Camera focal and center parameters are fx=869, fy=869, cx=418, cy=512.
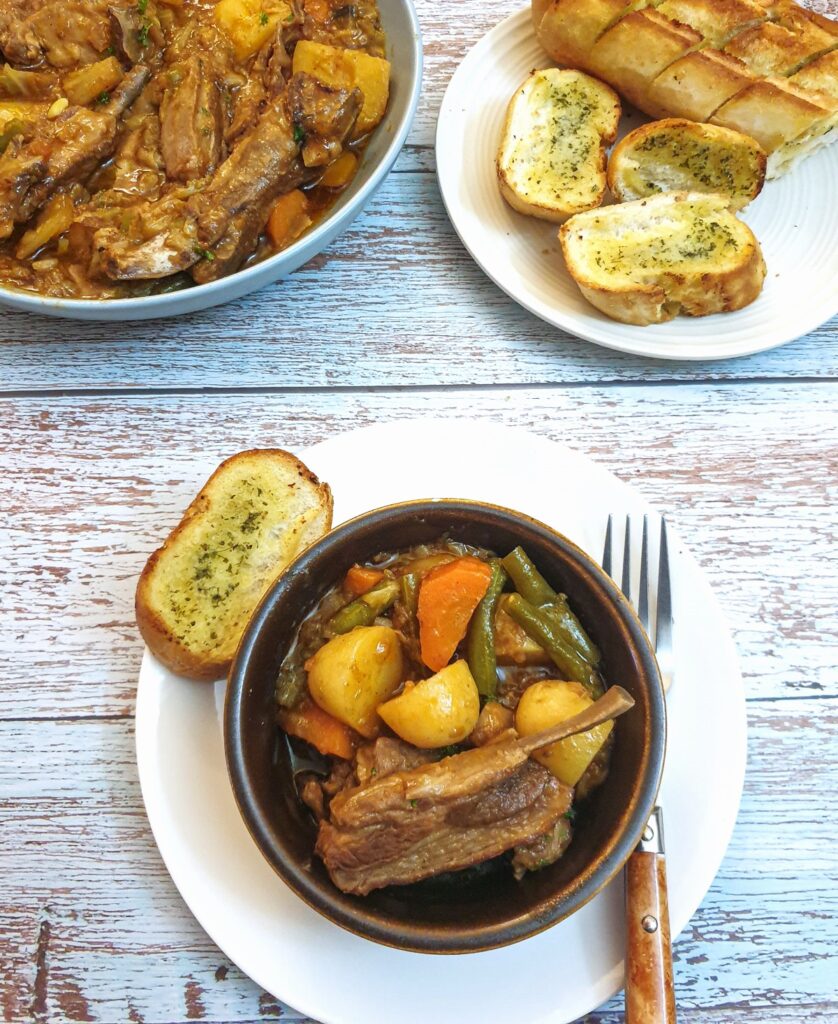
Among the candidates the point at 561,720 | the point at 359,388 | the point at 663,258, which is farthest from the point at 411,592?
the point at 663,258

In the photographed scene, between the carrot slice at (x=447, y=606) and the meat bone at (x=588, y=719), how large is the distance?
0.26 m

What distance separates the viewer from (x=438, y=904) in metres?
1.54

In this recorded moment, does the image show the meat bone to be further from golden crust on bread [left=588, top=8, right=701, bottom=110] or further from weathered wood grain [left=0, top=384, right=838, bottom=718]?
golden crust on bread [left=588, top=8, right=701, bottom=110]

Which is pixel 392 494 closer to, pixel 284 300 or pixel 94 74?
pixel 284 300

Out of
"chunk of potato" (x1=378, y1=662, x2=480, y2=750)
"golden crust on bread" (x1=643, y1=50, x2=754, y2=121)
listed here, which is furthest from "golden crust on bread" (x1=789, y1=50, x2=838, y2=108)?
"chunk of potato" (x1=378, y1=662, x2=480, y2=750)

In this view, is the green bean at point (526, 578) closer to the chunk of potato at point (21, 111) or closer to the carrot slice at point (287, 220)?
the carrot slice at point (287, 220)

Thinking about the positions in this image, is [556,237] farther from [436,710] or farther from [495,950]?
[495,950]

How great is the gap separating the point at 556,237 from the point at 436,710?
1440mm

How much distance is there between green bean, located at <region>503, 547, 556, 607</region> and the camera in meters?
1.69

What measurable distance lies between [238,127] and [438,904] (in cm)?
189

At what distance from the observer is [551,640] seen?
1.65 m

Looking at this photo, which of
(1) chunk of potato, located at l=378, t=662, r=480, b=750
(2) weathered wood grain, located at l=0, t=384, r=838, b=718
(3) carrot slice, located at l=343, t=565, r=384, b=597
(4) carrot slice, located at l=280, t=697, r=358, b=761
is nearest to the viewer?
(1) chunk of potato, located at l=378, t=662, r=480, b=750

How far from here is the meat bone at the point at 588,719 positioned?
1391mm

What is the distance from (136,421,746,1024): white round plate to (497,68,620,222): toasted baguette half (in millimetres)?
758
